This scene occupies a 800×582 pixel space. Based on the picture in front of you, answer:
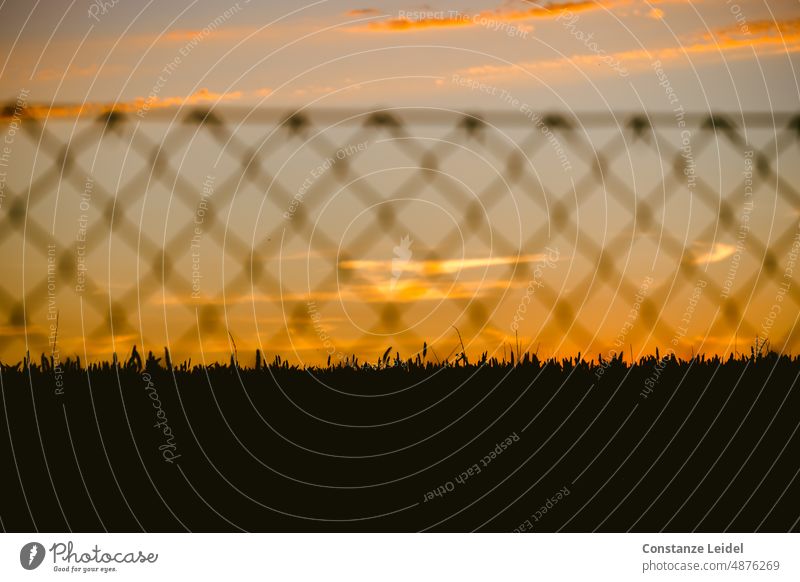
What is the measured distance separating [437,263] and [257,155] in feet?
2.73

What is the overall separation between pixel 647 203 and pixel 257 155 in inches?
64.3

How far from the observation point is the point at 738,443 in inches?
162

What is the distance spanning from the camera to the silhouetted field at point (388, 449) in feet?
12.0

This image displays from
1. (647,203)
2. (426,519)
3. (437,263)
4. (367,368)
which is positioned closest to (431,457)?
(426,519)

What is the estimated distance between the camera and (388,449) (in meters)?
3.83

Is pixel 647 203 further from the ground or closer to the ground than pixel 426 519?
further from the ground

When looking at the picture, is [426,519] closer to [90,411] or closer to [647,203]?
[90,411]

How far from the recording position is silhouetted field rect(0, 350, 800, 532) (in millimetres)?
3670
